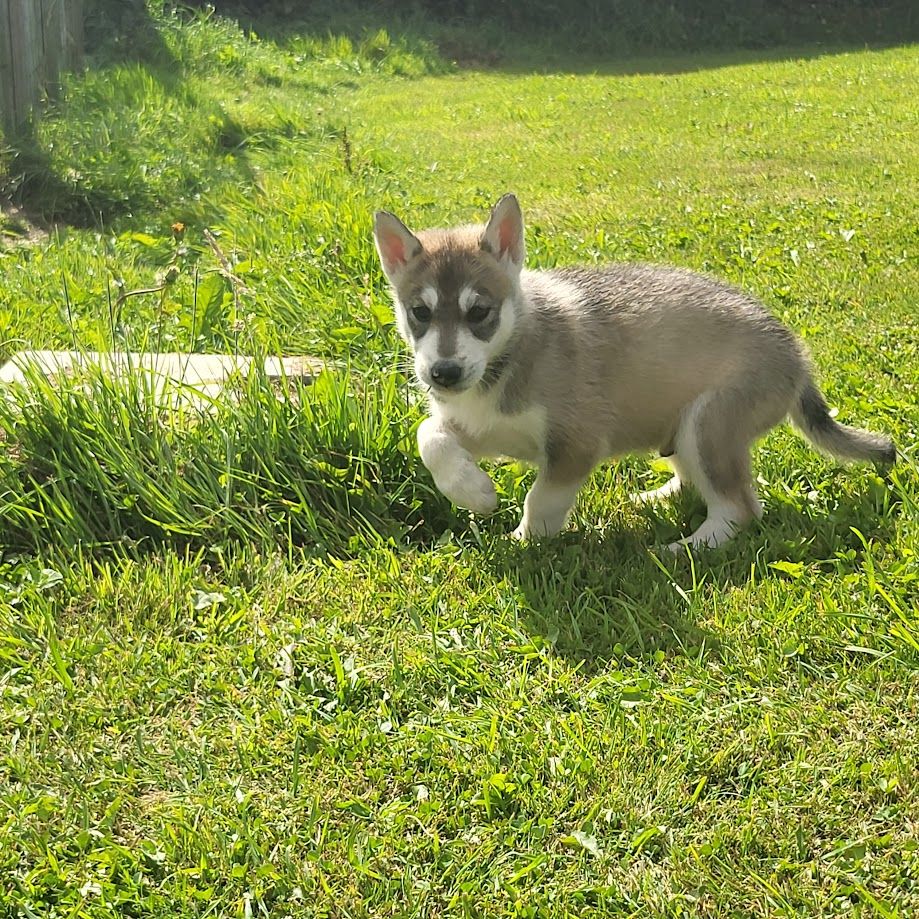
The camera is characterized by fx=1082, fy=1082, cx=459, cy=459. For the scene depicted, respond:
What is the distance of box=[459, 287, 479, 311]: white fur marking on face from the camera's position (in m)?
3.34

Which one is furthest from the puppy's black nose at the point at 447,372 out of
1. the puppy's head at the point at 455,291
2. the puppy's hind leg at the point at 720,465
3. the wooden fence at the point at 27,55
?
the wooden fence at the point at 27,55

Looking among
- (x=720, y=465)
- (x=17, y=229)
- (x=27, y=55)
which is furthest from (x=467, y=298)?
(x=27, y=55)

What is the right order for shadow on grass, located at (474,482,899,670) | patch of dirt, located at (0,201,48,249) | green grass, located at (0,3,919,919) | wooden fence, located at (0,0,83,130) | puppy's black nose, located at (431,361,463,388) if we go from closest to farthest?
green grass, located at (0,3,919,919)
shadow on grass, located at (474,482,899,670)
puppy's black nose, located at (431,361,463,388)
patch of dirt, located at (0,201,48,249)
wooden fence, located at (0,0,83,130)

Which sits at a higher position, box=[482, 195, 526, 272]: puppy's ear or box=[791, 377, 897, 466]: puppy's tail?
box=[482, 195, 526, 272]: puppy's ear

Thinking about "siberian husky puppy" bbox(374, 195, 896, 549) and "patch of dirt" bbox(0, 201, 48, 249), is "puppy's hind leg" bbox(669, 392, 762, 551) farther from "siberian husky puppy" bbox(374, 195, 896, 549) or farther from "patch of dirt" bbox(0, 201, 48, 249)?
"patch of dirt" bbox(0, 201, 48, 249)

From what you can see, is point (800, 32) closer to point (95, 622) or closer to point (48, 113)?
point (48, 113)

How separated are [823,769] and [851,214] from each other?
5.40m

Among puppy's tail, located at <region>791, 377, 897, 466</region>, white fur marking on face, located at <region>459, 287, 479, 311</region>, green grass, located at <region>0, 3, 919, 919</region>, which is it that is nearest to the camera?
green grass, located at <region>0, 3, 919, 919</region>

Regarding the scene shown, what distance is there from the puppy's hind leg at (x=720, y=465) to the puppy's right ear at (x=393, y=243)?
1.07 metres

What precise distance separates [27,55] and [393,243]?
5.46 m

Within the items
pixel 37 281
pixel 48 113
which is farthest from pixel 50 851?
pixel 48 113

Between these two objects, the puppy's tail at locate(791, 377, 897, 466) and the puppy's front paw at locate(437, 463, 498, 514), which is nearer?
the puppy's front paw at locate(437, 463, 498, 514)

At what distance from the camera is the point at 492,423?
11.4 ft

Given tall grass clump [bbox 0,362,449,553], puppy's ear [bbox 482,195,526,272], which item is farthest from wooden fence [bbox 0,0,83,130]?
puppy's ear [bbox 482,195,526,272]
